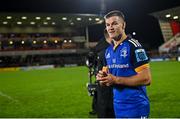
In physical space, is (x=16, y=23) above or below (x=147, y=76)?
above

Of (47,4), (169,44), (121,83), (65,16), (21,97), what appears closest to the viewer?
(121,83)

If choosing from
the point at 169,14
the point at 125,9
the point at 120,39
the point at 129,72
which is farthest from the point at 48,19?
the point at 129,72

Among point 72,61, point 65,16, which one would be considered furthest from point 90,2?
point 72,61

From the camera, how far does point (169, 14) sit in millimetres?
65562

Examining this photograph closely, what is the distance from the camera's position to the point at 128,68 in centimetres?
402

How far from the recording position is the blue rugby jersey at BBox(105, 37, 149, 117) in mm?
3982

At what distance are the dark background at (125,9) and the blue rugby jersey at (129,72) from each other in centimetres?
4984

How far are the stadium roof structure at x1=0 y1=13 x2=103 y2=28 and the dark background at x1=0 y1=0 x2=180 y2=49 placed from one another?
4.82 feet

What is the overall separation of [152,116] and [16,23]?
6011 centimetres

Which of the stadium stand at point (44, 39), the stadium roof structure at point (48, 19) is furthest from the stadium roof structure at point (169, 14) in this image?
the stadium stand at point (44, 39)

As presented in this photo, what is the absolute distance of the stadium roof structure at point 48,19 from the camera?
194ft

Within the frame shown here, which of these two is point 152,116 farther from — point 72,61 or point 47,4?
point 72,61

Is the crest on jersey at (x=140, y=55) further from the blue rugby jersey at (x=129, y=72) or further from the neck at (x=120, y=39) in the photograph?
the neck at (x=120, y=39)

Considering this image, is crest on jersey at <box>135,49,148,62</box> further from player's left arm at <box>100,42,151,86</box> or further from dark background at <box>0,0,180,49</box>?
dark background at <box>0,0,180,49</box>
